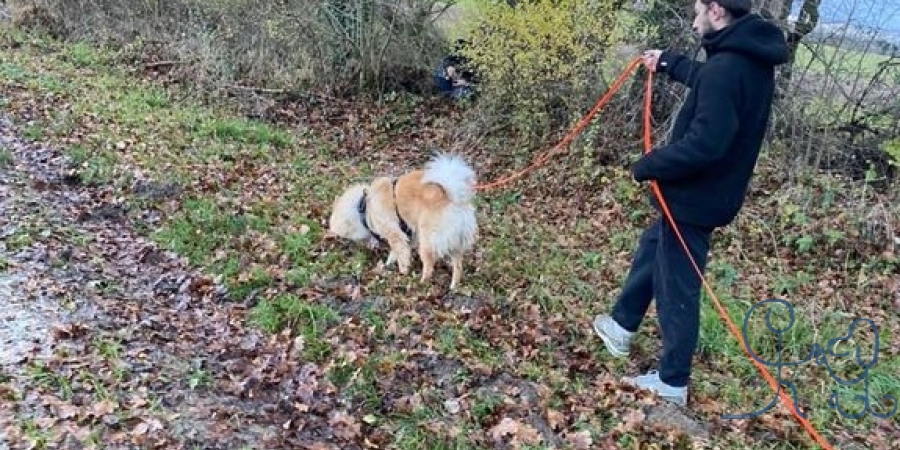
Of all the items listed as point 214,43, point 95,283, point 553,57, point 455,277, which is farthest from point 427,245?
point 214,43

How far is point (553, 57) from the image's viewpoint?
7.85 meters

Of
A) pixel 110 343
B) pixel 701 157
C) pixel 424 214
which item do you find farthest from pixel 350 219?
pixel 701 157

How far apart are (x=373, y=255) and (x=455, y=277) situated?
848 mm

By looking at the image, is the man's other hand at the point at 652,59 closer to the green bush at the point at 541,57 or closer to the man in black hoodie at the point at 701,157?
the man in black hoodie at the point at 701,157

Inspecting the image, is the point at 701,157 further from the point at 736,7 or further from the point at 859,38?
the point at 859,38

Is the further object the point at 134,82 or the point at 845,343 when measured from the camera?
the point at 134,82

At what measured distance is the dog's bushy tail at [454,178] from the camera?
4926 mm

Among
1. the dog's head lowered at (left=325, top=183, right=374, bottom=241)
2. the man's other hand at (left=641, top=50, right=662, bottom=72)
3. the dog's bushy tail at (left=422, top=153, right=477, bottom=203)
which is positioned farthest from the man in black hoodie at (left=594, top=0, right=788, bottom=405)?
the dog's head lowered at (left=325, top=183, right=374, bottom=241)

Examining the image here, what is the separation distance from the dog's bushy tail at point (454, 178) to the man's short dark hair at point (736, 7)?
2.02m

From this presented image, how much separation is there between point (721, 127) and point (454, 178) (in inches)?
79.1

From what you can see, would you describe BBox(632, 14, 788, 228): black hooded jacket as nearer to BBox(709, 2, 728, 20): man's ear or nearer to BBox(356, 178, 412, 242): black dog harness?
BBox(709, 2, 728, 20): man's ear

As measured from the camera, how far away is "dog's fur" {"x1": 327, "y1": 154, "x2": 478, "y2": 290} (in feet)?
16.3

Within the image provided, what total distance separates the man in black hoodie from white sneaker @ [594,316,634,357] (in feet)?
1.16

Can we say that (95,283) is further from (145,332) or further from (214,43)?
(214,43)
